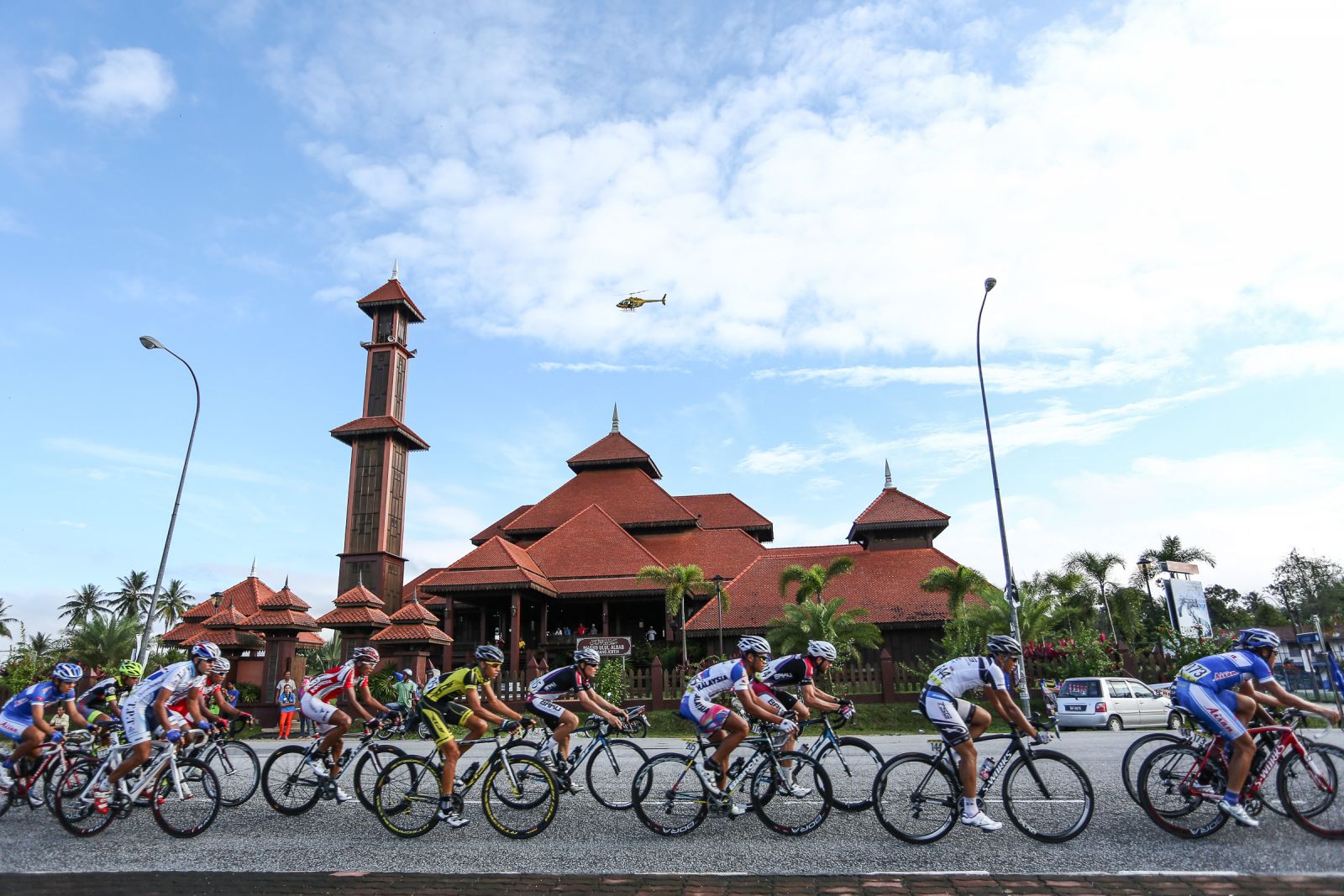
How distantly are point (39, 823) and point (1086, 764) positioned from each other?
12877 mm

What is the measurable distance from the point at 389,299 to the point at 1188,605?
122ft

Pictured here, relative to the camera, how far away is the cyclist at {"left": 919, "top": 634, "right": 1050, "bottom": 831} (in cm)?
686

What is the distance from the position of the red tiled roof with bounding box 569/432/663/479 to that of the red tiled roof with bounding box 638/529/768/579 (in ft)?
16.4

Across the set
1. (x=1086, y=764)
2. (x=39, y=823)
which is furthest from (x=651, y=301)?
(x=39, y=823)

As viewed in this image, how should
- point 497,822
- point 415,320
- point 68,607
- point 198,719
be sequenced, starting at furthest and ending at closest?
point 68,607
point 415,320
point 198,719
point 497,822

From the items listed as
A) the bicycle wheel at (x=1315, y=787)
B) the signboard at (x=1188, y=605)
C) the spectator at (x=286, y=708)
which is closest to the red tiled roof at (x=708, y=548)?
the signboard at (x=1188, y=605)

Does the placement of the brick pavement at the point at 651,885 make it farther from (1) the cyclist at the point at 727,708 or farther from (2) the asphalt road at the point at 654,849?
(1) the cyclist at the point at 727,708

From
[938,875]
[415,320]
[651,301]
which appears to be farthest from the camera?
[415,320]

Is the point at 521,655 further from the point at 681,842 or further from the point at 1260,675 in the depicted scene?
the point at 1260,675

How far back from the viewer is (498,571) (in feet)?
104

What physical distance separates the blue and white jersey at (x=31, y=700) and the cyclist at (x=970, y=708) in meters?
8.89

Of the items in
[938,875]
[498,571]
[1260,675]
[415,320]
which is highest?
[415,320]

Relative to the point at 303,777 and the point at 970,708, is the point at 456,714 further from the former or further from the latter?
the point at 970,708

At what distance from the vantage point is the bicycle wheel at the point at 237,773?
A: 8477 mm
